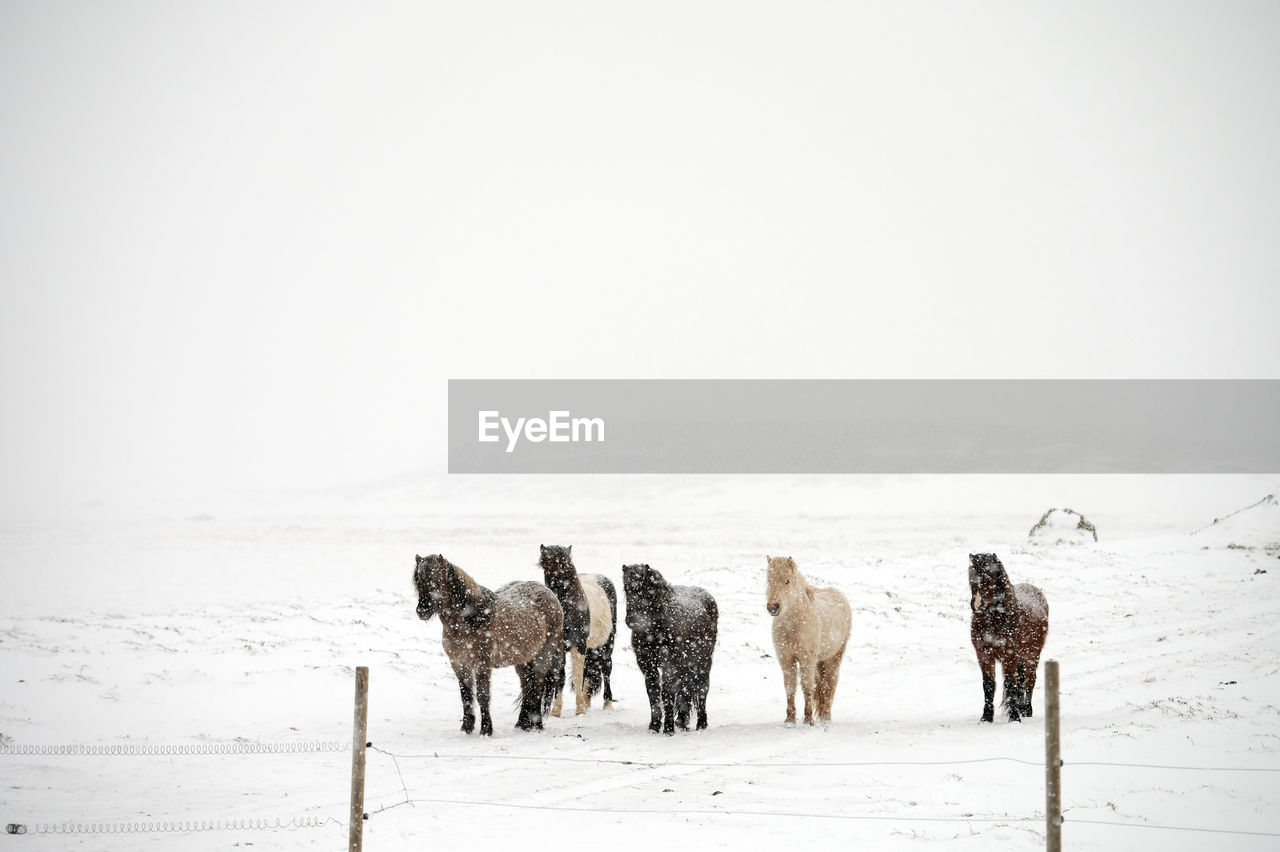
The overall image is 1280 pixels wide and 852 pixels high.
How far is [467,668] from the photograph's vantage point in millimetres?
9609

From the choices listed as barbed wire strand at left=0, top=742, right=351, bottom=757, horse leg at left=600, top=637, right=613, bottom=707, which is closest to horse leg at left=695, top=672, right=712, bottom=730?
horse leg at left=600, top=637, right=613, bottom=707

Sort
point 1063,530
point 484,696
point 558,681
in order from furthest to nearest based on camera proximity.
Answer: point 1063,530, point 558,681, point 484,696

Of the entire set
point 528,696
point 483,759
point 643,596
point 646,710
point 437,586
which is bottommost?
point 646,710

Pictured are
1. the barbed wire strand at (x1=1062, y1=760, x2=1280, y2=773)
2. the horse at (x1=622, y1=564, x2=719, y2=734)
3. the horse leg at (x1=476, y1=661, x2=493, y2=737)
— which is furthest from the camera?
Answer: the horse at (x1=622, y1=564, x2=719, y2=734)

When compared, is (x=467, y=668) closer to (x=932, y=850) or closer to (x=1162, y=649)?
(x=932, y=850)

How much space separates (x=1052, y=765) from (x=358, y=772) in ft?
12.2

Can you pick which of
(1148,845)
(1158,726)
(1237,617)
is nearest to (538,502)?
(1237,617)

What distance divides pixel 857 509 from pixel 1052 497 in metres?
9.11

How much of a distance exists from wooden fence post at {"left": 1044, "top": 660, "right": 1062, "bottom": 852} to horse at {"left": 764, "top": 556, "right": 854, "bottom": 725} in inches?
188

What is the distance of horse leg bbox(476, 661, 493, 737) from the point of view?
9.46m

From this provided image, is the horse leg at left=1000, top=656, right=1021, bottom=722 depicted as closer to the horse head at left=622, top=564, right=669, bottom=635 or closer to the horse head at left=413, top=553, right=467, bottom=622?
the horse head at left=622, top=564, right=669, bottom=635

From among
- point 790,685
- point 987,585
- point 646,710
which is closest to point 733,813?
point 790,685

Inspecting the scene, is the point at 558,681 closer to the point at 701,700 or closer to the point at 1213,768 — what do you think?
the point at 701,700

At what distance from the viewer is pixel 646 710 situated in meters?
11.5
